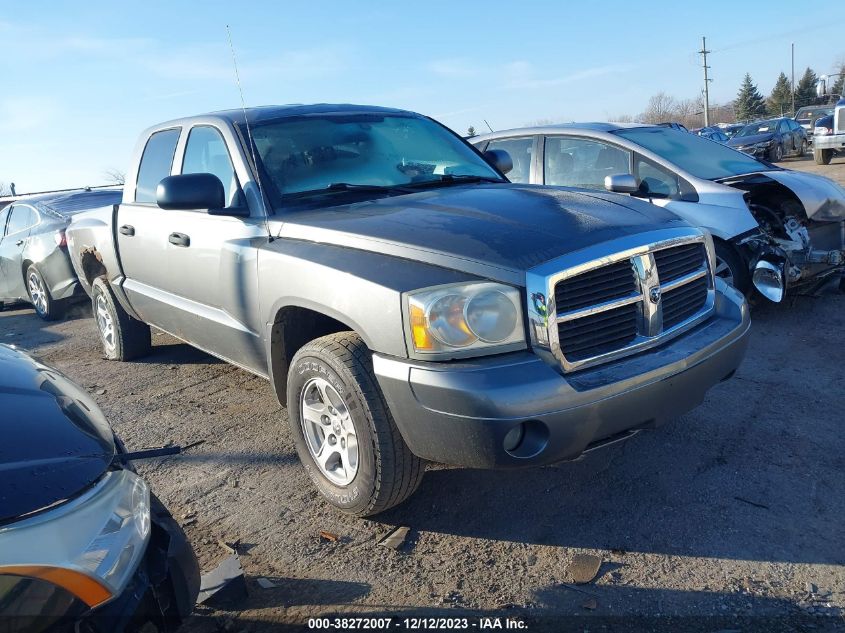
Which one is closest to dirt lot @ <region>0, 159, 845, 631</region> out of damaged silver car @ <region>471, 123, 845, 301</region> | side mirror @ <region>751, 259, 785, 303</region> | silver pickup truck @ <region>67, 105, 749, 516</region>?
silver pickup truck @ <region>67, 105, 749, 516</region>

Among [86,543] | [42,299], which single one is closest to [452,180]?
[86,543]

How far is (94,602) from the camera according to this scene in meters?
1.62

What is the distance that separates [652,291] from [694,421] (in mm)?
1361

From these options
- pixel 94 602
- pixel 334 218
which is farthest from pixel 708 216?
pixel 94 602

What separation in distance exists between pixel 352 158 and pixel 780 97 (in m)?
87.8

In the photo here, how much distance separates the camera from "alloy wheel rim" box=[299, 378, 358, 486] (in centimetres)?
302

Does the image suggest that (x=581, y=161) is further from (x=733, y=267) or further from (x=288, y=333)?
(x=288, y=333)

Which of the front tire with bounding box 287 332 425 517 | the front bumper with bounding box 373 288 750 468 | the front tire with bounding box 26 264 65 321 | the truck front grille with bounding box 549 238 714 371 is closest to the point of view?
the front bumper with bounding box 373 288 750 468

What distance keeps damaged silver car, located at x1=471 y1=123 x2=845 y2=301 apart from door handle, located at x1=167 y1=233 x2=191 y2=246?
3050mm

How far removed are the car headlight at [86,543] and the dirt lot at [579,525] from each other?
2.89 ft

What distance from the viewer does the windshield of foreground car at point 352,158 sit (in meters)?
3.66

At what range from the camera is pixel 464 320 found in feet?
8.32

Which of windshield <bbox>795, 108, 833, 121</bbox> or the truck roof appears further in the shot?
windshield <bbox>795, 108, 833, 121</bbox>

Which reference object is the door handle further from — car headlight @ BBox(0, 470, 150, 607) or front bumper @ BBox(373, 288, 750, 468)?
car headlight @ BBox(0, 470, 150, 607)
